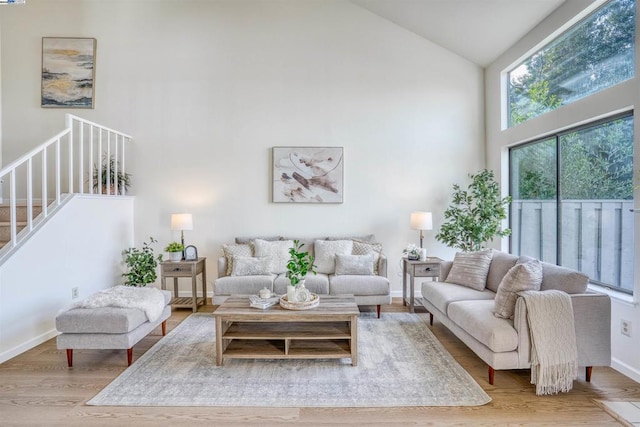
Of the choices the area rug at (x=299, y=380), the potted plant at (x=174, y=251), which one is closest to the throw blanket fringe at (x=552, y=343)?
the area rug at (x=299, y=380)

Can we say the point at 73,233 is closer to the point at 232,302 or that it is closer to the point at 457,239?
the point at 232,302

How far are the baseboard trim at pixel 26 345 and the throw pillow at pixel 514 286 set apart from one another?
13.6ft

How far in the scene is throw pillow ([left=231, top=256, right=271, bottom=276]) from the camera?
431cm

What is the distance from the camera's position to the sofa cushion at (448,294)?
3.32m

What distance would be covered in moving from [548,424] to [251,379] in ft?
6.60

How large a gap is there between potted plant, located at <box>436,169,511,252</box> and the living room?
19.1 inches

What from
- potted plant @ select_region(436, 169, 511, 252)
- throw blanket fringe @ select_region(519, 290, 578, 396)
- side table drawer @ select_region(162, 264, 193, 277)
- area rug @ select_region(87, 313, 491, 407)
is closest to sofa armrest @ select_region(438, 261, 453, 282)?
potted plant @ select_region(436, 169, 511, 252)

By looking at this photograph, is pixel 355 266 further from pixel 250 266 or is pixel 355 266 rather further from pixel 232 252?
pixel 232 252

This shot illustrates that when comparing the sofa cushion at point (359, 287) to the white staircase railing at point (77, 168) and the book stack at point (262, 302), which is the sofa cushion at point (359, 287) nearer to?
the book stack at point (262, 302)

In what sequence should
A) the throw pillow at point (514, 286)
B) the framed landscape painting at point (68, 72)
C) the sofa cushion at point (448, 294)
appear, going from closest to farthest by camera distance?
1. the throw pillow at point (514, 286)
2. the sofa cushion at point (448, 294)
3. the framed landscape painting at point (68, 72)

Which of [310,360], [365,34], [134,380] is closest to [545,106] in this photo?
[365,34]

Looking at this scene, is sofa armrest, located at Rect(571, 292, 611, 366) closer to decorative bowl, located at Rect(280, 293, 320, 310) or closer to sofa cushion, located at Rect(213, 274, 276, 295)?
decorative bowl, located at Rect(280, 293, 320, 310)

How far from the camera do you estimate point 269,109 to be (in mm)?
5094

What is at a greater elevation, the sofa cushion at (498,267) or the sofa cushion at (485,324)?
the sofa cushion at (498,267)
